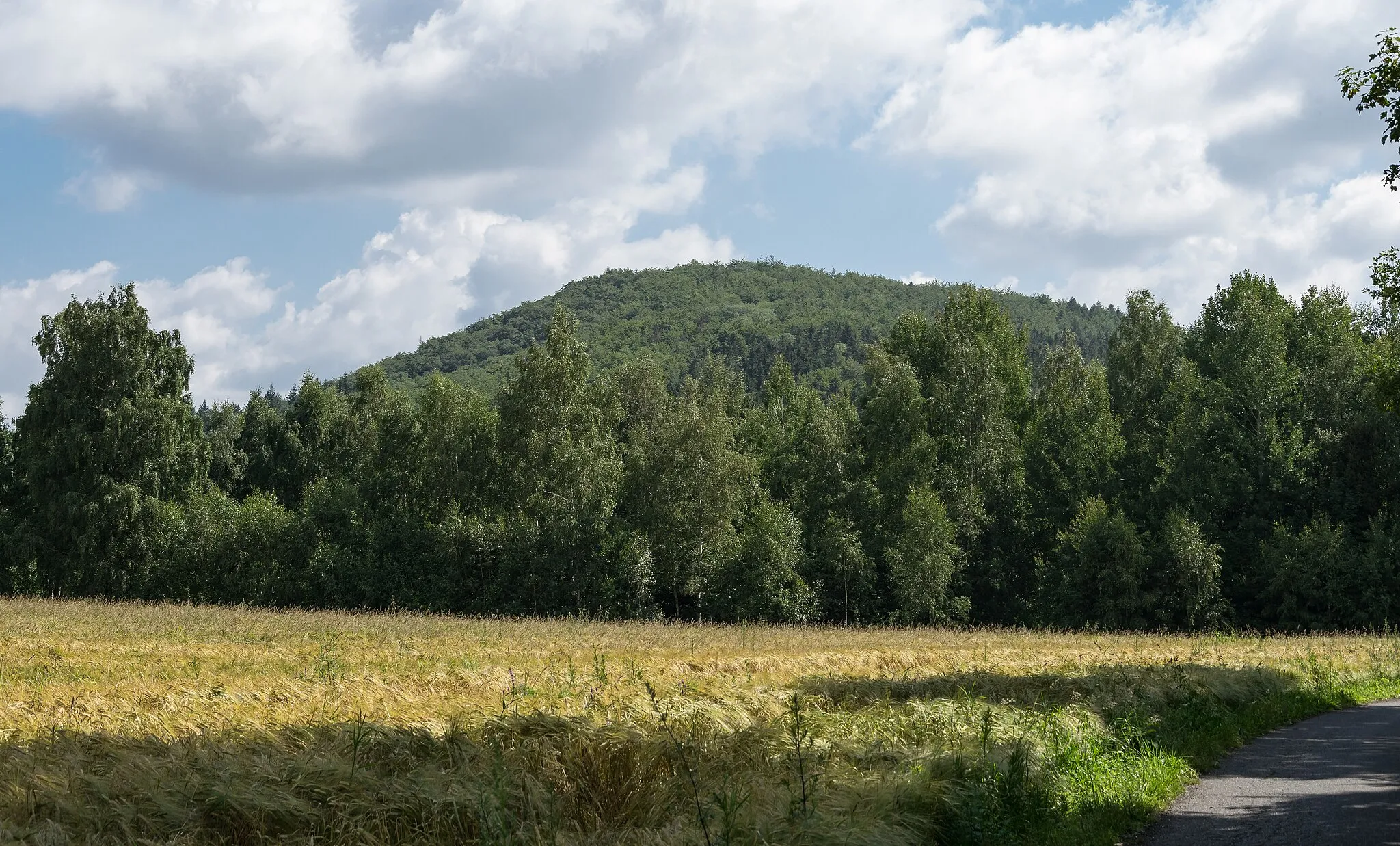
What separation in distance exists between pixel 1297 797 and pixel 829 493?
172 feet

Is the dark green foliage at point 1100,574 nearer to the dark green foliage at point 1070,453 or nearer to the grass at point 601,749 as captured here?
the dark green foliage at point 1070,453

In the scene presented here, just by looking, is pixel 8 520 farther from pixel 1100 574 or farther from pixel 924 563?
pixel 1100 574

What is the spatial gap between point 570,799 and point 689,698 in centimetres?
409

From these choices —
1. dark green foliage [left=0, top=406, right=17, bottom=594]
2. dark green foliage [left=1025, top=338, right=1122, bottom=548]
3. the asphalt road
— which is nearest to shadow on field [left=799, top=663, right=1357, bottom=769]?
the asphalt road

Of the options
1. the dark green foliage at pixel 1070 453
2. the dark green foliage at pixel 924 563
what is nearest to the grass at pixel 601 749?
the dark green foliage at pixel 924 563

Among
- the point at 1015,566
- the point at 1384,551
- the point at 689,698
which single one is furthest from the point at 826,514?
the point at 689,698

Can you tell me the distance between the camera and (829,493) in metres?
63.1

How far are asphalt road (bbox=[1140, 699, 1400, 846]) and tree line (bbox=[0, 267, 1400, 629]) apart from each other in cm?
3606

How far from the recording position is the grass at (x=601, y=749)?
8148mm

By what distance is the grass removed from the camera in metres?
8.15

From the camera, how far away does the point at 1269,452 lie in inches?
2060

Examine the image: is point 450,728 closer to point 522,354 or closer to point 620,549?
point 620,549

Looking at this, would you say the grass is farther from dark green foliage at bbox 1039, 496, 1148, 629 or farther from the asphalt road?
dark green foliage at bbox 1039, 496, 1148, 629

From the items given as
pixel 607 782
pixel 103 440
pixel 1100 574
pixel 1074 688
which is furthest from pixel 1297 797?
pixel 103 440
